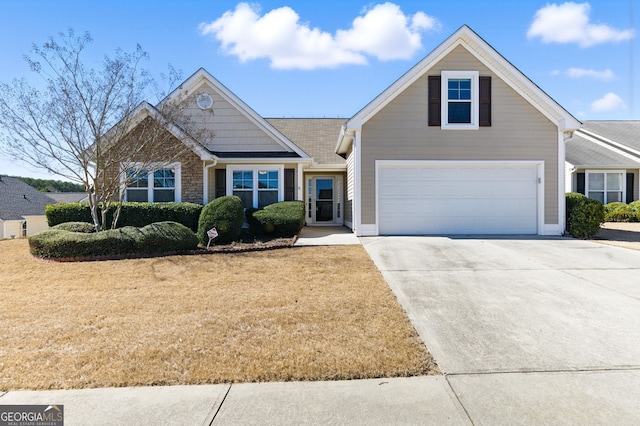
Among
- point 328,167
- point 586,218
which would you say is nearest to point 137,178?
point 328,167

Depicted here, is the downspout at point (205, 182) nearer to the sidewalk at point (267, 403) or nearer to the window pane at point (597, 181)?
the sidewalk at point (267, 403)

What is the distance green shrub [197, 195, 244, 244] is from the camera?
1082cm

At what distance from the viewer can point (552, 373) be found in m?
3.42

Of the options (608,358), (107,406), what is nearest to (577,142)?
(608,358)

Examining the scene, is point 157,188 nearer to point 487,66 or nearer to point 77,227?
point 77,227

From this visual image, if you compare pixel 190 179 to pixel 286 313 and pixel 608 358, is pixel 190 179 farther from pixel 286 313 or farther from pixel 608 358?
pixel 608 358

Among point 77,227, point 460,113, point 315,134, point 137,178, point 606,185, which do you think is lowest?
point 77,227

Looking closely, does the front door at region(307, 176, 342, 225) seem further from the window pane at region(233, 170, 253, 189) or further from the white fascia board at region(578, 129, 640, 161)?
the white fascia board at region(578, 129, 640, 161)

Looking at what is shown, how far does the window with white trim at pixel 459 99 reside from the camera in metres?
12.1

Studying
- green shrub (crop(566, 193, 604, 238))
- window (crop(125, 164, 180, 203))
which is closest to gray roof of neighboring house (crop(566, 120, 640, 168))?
green shrub (crop(566, 193, 604, 238))

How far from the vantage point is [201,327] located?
177 inches

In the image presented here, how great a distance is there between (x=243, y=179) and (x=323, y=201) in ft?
15.7

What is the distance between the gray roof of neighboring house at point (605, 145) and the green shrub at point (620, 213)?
2.20m

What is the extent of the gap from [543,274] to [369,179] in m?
6.14
